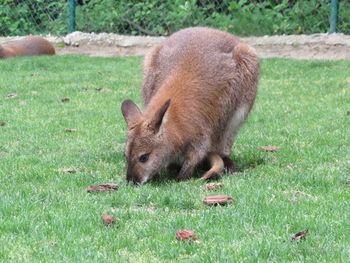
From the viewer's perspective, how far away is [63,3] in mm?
15461

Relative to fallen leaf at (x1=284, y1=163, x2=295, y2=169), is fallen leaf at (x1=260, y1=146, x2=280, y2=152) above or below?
below

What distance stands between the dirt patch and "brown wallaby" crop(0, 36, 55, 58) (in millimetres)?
649

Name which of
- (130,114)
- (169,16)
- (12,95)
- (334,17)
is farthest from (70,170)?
(169,16)

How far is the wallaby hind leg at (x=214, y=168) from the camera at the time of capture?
545 cm

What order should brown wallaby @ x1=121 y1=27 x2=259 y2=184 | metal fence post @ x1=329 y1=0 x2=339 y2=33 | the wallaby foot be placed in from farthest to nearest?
metal fence post @ x1=329 y1=0 x2=339 y2=33 < the wallaby foot < brown wallaby @ x1=121 y1=27 x2=259 y2=184

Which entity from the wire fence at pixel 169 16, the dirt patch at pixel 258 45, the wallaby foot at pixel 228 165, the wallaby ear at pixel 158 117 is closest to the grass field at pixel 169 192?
the wallaby foot at pixel 228 165

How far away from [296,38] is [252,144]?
6.60 meters

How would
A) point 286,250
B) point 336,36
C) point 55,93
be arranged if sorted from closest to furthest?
point 286,250 → point 55,93 → point 336,36

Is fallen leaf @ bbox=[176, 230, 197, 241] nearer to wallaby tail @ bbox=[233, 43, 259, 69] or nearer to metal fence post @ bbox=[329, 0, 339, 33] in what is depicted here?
wallaby tail @ bbox=[233, 43, 259, 69]

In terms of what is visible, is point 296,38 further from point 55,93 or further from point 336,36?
point 55,93

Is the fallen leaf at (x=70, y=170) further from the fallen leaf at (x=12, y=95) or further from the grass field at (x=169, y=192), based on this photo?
the fallen leaf at (x=12, y=95)

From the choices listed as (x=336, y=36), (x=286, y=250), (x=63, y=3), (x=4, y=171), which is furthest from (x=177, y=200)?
(x=63, y=3)

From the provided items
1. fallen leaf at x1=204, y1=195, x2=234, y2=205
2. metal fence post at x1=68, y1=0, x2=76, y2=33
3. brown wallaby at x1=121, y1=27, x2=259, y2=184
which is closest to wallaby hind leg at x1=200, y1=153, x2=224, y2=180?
brown wallaby at x1=121, y1=27, x2=259, y2=184

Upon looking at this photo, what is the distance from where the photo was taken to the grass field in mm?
3691
